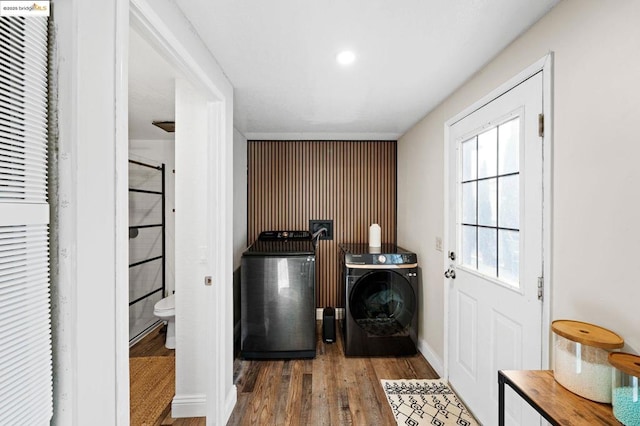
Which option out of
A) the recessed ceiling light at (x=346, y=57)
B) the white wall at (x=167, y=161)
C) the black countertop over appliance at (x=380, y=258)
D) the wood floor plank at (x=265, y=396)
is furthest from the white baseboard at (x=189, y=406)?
the recessed ceiling light at (x=346, y=57)

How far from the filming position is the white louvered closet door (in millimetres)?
584

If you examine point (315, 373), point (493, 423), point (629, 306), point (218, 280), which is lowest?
point (315, 373)

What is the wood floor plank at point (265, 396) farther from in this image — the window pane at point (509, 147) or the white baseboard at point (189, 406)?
the window pane at point (509, 147)

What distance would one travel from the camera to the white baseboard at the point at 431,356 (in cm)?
240

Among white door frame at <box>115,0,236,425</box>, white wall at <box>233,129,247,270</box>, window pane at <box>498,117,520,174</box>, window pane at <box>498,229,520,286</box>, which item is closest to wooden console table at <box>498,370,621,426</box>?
window pane at <box>498,229,520,286</box>

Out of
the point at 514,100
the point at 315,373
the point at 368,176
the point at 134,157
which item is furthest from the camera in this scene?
the point at 368,176

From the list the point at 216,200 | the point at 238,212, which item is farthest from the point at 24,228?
the point at 238,212

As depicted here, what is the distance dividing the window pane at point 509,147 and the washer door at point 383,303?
1.45 m

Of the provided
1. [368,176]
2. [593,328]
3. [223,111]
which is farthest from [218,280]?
[368,176]

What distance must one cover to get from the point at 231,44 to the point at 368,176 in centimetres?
242

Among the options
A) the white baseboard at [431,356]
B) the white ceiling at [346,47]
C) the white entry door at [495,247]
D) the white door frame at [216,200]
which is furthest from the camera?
the white baseboard at [431,356]

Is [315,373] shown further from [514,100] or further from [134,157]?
[134,157]

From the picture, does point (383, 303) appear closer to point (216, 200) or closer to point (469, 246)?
point (469, 246)

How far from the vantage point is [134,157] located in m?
3.32
